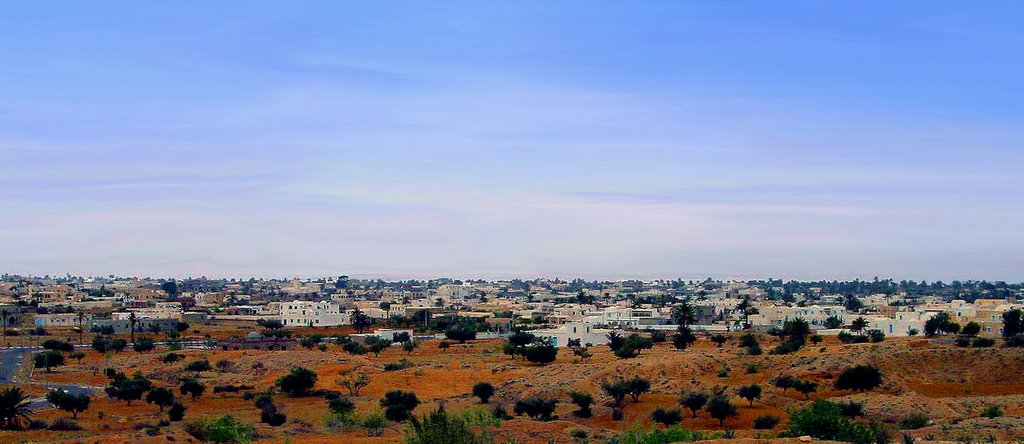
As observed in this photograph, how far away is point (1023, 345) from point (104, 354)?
252 feet

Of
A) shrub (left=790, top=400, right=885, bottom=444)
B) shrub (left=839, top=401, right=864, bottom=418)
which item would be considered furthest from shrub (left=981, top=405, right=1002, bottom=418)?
shrub (left=790, top=400, right=885, bottom=444)

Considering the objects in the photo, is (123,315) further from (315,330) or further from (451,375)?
(451,375)

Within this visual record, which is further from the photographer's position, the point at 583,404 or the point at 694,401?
the point at 583,404

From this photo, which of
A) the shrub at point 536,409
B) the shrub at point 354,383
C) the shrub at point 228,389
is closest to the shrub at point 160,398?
the shrub at point 228,389

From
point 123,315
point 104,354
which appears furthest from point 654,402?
point 123,315

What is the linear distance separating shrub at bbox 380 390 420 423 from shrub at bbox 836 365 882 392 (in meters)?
25.2

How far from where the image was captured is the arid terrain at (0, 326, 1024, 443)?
1721 inches

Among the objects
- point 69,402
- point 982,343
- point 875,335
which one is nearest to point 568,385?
point 69,402

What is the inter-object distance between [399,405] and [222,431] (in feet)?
39.5

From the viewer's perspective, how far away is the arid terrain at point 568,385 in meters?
43.7

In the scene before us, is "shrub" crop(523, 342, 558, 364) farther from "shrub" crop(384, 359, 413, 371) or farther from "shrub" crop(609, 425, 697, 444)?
"shrub" crop(609, 425, 697, 444)

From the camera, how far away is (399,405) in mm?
51469

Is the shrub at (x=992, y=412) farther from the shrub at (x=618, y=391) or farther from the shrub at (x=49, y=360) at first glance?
the shrub at (x=49, y=360)

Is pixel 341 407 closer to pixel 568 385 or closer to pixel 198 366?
pixel 568 385
